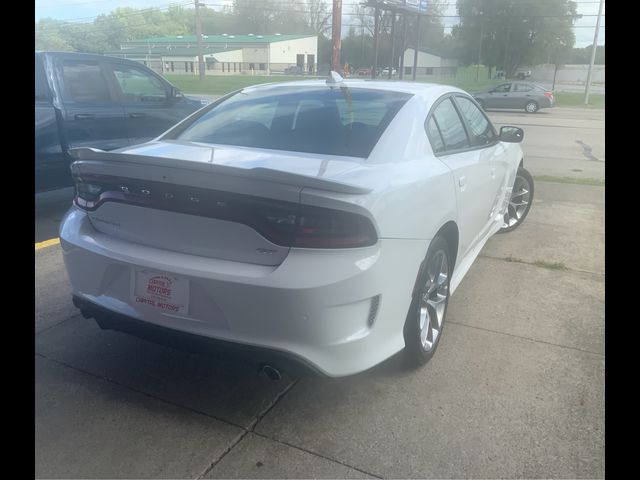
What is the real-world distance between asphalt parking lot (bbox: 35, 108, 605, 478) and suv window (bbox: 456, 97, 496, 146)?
122 cm

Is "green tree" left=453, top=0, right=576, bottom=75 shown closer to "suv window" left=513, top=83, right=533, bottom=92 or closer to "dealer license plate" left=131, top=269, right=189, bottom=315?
"suv window" left=513, top=83, right=533, bottom=92

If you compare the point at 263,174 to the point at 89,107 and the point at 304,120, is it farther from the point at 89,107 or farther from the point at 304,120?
the point at 89,107

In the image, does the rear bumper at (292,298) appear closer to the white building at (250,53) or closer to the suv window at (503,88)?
the suv window at (503,88)

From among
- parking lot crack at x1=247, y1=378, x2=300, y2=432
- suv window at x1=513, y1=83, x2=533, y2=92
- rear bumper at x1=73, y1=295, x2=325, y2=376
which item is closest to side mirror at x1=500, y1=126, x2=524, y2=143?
parking lot crack at x1=247, y1=378, x2=300, y2=432

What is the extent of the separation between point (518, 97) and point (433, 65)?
29331 millimetres

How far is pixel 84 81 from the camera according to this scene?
6402 mm

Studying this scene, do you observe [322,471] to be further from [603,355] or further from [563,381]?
[603,355]

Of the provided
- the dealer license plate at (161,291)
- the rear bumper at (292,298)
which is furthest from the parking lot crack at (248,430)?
the dealer license plate at (161,291)

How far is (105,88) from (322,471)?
19.1ft

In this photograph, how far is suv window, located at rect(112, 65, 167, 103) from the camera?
6.93 meters

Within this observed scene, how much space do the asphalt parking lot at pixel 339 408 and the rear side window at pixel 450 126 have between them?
1171 mm

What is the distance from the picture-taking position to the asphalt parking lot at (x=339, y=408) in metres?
2.30

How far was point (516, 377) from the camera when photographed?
118 inches
